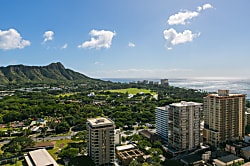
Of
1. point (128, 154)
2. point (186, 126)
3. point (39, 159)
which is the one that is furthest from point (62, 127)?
point (186, 126)

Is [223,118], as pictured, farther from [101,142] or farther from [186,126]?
[101,142]

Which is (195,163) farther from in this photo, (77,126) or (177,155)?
(77,126)

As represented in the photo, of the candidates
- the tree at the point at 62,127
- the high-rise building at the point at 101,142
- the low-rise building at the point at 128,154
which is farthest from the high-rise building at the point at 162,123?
the tree at the point at 62,127

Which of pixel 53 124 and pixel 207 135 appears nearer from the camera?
pixel 207 135

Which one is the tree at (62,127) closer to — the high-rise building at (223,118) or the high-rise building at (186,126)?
the high-rise building at (186,126)

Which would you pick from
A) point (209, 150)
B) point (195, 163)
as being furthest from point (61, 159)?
point (209, 150)

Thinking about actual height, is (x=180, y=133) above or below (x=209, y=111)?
below

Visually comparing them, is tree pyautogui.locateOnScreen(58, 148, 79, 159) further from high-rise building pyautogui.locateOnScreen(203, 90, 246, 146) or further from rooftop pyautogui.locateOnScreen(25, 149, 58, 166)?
high-rise building pyautogui.locateOnScreen(203, 90, 246, 146)
